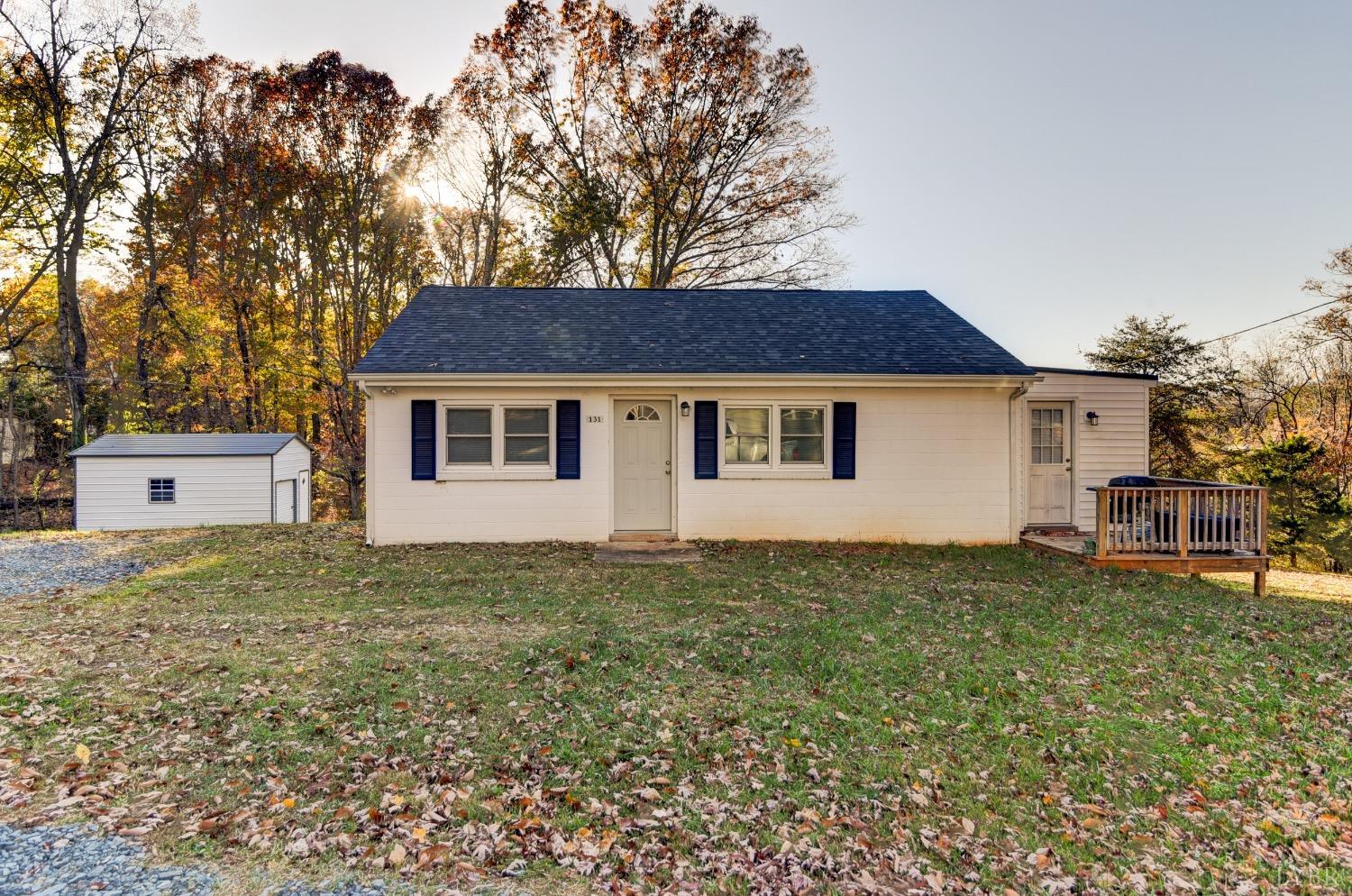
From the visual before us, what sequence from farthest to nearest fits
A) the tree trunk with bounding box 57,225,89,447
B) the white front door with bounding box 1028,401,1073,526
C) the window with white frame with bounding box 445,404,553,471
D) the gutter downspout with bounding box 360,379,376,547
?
the tree trunk with bounding box 57,225,89,447 → the white front door with bounding box 1028,401,1073,526 → the window with white frame with bounding box 445,404,553,471 → the gutter downspout with bounding box 360,379,376,547

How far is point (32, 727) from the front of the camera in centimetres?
364

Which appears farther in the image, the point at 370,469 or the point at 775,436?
the point at 775,436

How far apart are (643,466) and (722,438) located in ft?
4.49

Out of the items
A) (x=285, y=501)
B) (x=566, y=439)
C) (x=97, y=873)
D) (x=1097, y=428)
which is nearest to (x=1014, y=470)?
(x=1097, y=428)

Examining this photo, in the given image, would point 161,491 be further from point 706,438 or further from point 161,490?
point 706,438

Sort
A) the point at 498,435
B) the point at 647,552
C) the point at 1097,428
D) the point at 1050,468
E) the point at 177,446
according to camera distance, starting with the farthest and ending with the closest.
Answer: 1. the point at 177,446
2. the point at 1050,468
3. the point at 1097,428
4. the point at 498,435
5. the point at 647,552

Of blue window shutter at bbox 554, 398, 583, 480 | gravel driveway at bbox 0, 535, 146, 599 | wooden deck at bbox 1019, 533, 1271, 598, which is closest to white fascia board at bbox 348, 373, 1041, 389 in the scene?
blue window shutter at bbox 554, 398, 583, 480

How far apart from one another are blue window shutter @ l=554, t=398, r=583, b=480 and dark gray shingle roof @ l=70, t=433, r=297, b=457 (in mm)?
10200

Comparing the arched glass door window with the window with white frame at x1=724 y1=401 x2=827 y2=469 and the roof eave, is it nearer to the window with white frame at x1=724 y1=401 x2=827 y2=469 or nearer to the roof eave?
the roof eave

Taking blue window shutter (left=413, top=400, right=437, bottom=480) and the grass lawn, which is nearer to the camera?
the grass lawn

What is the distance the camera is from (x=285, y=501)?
16.3 m

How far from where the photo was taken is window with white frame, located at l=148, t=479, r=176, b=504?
1497cm

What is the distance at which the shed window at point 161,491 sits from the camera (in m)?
15.0

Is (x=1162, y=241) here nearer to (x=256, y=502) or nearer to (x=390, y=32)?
(x=390, y=32)
